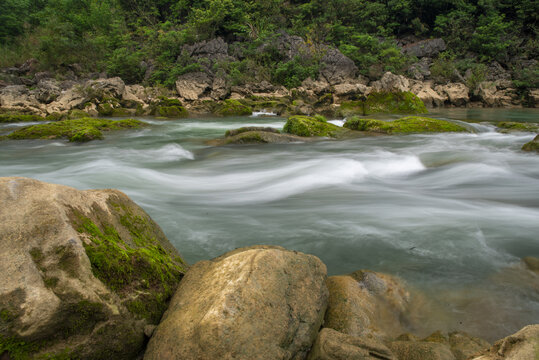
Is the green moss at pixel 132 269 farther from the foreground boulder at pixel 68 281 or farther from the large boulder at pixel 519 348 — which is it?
the large boulder at pixel 519 348

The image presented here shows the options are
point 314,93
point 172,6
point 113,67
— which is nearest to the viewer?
point 314,93

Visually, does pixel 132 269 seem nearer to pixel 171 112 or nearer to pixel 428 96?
pixel 171 112

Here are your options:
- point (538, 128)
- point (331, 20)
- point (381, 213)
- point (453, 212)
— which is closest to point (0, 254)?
point (381, 213)

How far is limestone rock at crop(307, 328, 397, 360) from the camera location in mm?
1714

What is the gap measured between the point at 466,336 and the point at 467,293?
0.61 m

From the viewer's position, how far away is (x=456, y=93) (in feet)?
81.0

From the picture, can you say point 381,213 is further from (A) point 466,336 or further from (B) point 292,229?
(A) point 466,336

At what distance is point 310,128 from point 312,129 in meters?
0.07

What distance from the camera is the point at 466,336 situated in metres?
2.26

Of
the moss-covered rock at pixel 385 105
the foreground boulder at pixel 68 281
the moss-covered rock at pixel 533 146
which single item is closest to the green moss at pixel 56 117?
the moss-covered rock at pixel 385 105

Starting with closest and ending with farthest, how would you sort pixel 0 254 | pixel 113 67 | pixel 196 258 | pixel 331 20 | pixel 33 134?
pixel 0 254 < pixel 196 258 < pixel 33 134 < pixel 113 67 < pixel 331 20

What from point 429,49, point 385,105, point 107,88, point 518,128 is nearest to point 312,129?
point 518,128

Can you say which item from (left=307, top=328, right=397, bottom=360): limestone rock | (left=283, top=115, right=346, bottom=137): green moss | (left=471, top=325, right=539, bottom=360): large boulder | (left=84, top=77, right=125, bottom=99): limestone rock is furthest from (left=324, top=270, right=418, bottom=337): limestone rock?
(left=84, top=77, right=125, bottom=99): limestone rock

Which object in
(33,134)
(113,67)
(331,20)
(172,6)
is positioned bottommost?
(33,134)
